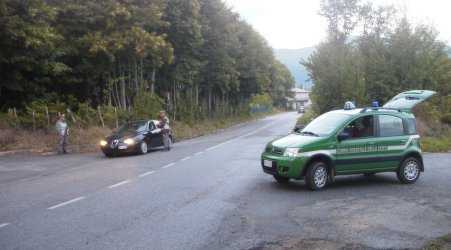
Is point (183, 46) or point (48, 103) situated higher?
point (183, 46)

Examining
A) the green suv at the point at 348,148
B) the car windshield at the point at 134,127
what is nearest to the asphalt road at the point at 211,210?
the green suv at the point at 348,148

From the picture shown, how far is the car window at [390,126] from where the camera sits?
41.9 ft

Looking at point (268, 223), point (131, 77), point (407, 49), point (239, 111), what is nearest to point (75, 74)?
point (131, 77)

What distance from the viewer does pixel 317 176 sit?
11992mm

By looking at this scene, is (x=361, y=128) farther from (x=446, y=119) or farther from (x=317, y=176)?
(x=446, y=119)

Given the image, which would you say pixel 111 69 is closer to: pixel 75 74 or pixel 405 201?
pixel 75 74

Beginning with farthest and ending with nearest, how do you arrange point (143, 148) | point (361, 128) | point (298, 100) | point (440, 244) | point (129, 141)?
point (298, 100), point (143, 148), point (129, 141), point (361, 128), point (440, 244)

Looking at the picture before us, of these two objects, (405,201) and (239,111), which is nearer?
(405,201)

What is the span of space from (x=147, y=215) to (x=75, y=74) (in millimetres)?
25210

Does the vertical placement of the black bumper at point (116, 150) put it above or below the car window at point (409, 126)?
below

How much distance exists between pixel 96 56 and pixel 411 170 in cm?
2196

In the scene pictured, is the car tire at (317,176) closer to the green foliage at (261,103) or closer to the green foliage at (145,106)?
the green foliage at (145,106)

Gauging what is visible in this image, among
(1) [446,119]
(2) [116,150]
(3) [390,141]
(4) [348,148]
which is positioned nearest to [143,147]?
(2) [116,150]

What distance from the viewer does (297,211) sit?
9727 mm
